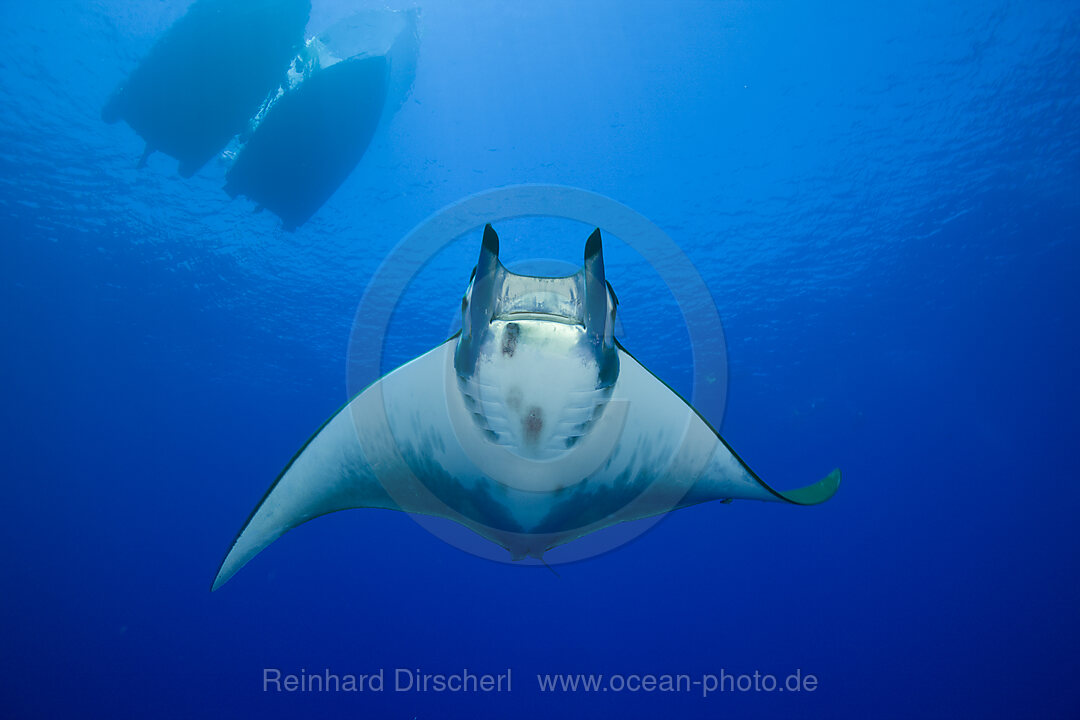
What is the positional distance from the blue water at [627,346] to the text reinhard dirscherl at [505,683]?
65 cm

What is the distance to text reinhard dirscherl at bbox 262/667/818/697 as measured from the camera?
2055cm

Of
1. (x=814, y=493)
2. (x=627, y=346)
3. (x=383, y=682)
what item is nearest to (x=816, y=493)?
(x=814, y=493)

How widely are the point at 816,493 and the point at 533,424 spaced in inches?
74.3

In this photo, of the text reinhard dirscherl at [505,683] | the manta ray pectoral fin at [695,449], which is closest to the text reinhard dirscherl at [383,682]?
the text reinhard dirscherl at [505,683]

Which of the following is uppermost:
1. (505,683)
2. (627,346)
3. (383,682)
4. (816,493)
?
(627,346)

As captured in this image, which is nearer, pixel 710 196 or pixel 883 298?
pixel 710 196

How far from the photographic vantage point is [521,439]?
2137 millimetres

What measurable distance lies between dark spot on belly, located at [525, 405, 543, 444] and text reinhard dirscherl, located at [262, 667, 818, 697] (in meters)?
23.4

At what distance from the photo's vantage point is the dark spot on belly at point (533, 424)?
2017 millimetres

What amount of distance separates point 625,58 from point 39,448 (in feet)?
80.3

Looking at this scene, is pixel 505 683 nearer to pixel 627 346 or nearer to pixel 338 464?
pixel 627 346

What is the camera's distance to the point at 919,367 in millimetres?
15758

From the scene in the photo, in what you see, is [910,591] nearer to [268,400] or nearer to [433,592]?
[433,592]

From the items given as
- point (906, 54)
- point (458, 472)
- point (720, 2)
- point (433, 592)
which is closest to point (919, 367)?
point (906, 54)
